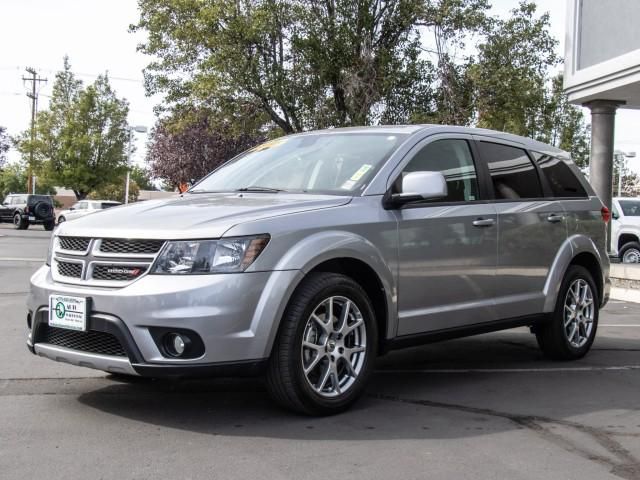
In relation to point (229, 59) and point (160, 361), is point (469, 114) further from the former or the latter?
point (160, 361)

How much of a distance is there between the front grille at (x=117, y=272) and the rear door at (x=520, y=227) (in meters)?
2.67

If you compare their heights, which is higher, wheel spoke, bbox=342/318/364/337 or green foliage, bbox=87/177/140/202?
Answer: green foliage, bbox=87/177/140/202

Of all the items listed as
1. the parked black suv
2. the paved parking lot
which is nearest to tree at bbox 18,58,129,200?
the parked black suv

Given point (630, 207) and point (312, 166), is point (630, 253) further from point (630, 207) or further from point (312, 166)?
point (312, 166)

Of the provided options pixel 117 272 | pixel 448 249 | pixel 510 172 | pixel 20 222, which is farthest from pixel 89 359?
pixel 20 222

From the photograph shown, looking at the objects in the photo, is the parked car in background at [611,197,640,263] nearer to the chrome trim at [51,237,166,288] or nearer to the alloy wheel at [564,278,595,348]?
the alloy wheel at [564,278,595,348]

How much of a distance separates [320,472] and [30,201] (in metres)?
37.2

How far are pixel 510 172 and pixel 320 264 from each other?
221 centimetres

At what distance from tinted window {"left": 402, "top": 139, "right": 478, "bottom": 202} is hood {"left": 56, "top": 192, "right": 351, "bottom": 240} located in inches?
32.2

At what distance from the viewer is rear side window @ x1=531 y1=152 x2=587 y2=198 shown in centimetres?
670

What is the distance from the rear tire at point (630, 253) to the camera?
17.4 m

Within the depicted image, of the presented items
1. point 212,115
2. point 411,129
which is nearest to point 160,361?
point 411,129

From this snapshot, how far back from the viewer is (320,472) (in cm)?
378

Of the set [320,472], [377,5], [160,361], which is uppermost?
[377,5]
